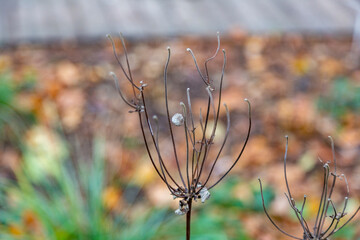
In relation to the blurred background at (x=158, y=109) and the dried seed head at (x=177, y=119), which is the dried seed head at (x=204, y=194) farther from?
the blurred background at (x=158, y=109)

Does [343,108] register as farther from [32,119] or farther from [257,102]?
[32,119]

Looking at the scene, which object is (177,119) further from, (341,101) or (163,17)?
(163,17)

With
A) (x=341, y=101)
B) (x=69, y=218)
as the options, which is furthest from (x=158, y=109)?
(x=69, y=218)

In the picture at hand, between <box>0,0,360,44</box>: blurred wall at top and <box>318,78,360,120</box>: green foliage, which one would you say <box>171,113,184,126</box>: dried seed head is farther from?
<box>0,0,360,44</box>: blurred wall at top

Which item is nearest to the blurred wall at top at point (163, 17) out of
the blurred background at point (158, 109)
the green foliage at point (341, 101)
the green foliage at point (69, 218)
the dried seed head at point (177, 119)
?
the blurred background at point (158, 109)

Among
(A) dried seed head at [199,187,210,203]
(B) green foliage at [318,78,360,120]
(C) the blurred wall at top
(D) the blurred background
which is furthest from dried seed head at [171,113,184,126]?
(C) the blurred wall at top

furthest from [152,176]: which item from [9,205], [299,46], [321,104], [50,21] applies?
[50,21]
